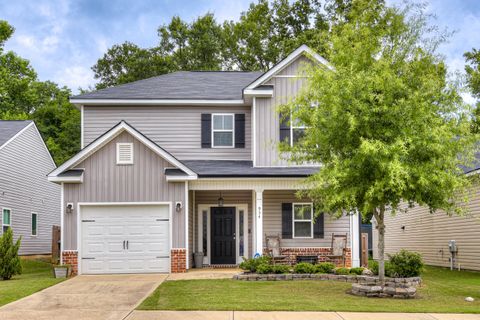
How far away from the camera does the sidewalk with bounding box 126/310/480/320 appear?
10.8m

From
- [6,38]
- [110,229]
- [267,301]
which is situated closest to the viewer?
[267,301]

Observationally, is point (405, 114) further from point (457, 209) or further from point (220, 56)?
point (220, 56)

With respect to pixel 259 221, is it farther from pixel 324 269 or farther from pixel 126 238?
pixel 126 238

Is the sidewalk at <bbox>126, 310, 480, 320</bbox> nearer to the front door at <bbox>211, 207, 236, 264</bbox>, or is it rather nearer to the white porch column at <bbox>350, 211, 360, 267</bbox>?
the white porch column at <bbox>350, 211, 360, 267</bbox>

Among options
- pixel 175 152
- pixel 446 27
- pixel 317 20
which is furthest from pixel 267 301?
pixel 317 20

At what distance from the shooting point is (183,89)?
2283cm

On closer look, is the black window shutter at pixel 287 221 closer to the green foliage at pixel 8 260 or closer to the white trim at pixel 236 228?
the white trim at pixel 236 228

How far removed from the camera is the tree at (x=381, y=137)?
1332 centimetres

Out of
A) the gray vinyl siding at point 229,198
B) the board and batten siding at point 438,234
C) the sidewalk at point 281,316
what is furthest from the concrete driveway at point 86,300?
the board and batten siding at point 438,234

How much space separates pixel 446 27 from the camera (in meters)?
20.6

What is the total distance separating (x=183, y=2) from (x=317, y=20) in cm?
940

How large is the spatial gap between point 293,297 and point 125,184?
7858mm

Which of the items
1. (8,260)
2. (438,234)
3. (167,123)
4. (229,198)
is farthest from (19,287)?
(438,234)

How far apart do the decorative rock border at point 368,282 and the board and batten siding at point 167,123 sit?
631cm
